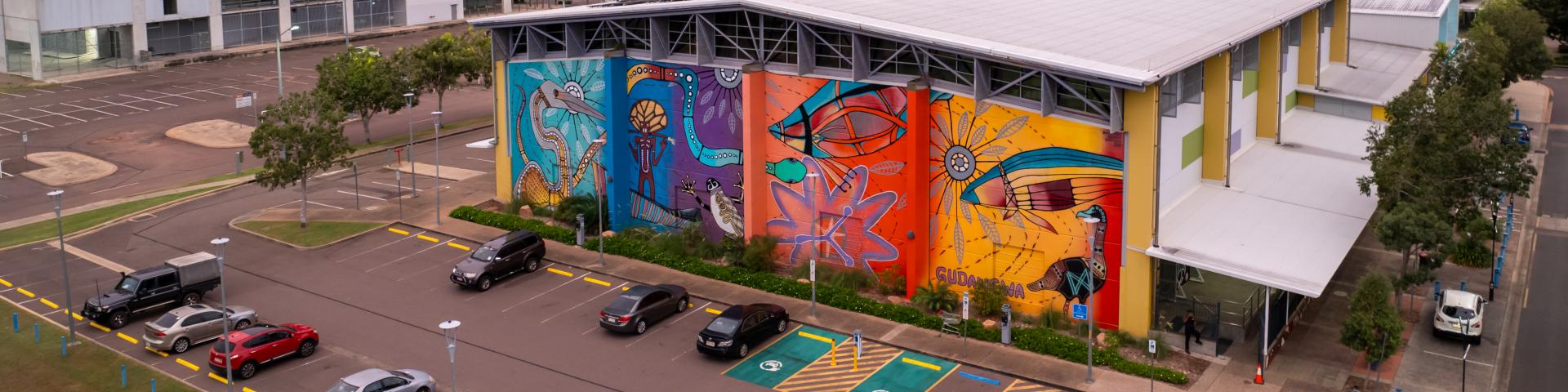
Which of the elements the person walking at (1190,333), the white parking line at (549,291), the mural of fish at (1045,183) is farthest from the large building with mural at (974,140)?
the white parking line at (549,291)

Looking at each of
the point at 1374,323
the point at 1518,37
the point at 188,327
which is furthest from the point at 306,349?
the point at 1518,37

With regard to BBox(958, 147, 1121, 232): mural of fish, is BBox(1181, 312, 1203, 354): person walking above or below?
below

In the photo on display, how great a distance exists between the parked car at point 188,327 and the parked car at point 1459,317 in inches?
1510

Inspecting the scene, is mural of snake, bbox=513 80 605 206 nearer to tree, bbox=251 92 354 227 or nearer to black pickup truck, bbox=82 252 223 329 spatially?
tree, bbox=251 92 354 227

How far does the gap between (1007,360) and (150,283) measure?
29.2 meters

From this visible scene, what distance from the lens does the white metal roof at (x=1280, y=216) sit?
38125mm

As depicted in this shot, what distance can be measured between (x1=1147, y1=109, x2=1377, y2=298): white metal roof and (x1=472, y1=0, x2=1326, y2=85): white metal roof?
5015 mm

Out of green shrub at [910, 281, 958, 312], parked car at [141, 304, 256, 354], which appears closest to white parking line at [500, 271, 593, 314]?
parked car at [141, 304, 256, 354]

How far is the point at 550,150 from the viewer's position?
180ft

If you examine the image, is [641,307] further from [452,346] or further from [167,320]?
[167,320]

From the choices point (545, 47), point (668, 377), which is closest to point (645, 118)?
point (545, 47)

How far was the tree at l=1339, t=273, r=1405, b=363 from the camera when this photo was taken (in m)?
36.5

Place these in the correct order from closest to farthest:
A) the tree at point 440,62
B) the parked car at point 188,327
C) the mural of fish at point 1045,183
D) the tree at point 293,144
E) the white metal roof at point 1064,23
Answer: the mural of fish at point 1045,183 < the white metal roof at point 1064,23 < the parked car at point 188,327 < the tree at point 293,144 < the tree at point 440,62

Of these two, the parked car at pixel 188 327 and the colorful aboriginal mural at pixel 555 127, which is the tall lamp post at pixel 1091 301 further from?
the parked car at pixel 188 327
